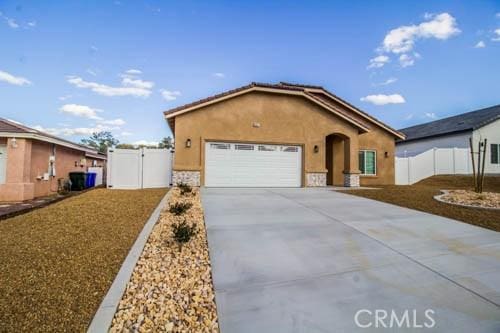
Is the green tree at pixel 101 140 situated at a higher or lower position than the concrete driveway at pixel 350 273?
higher

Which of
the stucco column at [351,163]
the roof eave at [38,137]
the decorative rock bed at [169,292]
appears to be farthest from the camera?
the stucco column at [351,163]

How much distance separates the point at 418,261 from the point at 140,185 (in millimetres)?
11871

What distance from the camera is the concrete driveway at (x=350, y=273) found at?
268cm

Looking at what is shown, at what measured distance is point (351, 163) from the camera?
14266mm

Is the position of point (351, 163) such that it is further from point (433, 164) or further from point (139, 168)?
point (139, 168)

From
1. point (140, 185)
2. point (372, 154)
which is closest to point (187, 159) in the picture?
point (140, 185)

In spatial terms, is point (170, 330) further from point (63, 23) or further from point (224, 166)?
point (63, 23)

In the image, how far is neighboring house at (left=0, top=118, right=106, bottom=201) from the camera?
421 inches

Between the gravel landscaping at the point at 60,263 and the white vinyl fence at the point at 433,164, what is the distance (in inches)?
706

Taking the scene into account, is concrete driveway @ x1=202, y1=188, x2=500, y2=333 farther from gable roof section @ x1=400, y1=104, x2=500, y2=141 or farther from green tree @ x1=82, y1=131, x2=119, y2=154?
green tree @ x1=82, y1=131, x2=119, y2=154

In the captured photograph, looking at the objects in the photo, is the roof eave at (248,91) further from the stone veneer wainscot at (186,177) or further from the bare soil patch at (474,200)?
the bare soil patch at (474,200)

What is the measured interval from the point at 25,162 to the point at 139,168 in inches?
181
